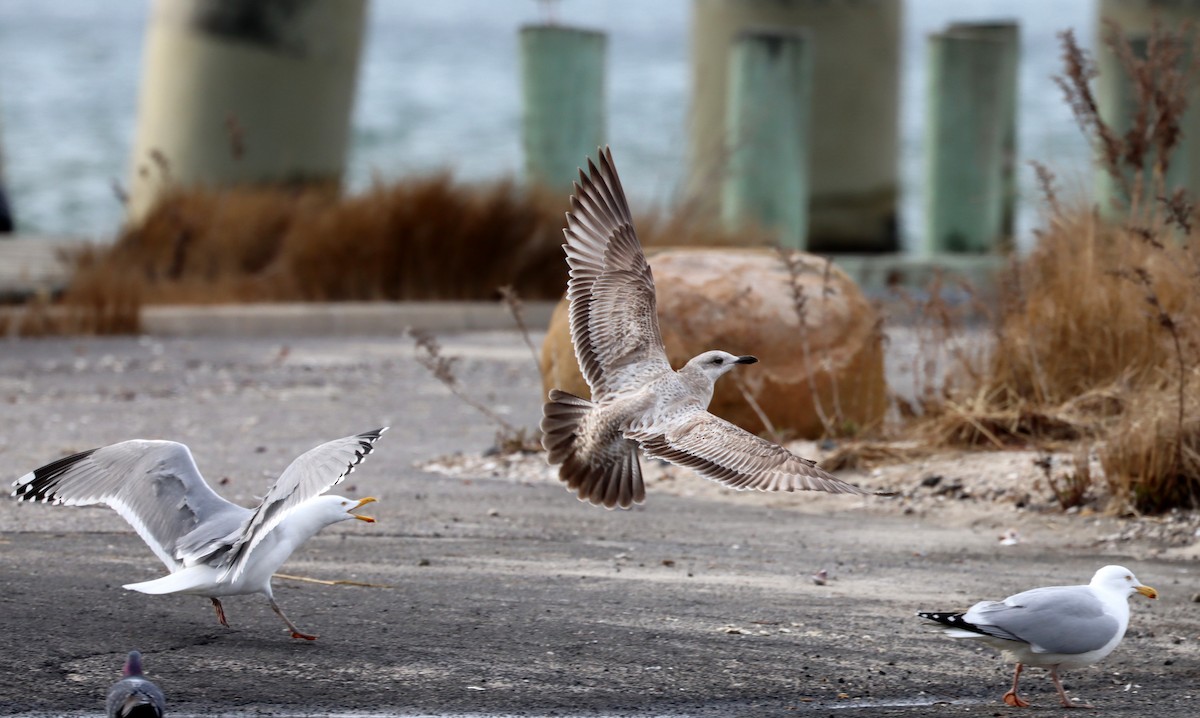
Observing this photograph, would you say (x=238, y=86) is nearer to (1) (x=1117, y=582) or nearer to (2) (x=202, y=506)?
(2) (x=202, y=506)

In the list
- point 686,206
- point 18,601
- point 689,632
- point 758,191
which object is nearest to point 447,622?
point 689,632

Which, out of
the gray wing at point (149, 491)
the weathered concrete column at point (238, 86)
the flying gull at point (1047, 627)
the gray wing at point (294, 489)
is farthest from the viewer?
the weathered concrete column at point (238, 86)

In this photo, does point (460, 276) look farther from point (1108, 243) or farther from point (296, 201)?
point (1108, 243)

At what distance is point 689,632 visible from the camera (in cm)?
588

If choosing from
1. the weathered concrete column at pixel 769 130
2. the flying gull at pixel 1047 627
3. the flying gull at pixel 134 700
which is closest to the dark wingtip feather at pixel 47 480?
the flying gull at pixel 134 700

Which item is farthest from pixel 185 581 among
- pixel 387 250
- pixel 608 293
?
pixel 387 250

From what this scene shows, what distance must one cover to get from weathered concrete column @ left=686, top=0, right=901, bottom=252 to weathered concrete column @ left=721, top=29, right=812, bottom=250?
1.96m

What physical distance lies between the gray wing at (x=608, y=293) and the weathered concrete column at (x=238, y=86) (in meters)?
11.5

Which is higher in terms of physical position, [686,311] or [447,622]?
[686,311]

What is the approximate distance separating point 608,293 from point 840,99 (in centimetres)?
1314

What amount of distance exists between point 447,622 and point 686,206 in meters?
10.0

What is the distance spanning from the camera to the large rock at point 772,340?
29.6 ft

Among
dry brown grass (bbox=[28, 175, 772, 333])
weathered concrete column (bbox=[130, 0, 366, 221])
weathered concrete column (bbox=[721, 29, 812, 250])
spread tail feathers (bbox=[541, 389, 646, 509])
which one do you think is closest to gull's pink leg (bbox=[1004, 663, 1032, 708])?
spread tail feathers (bbox=[541, 389, 646, 509])

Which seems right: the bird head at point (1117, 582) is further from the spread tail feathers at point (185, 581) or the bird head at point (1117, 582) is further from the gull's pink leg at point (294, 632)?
the spread tail feathers at point (185, 581)
